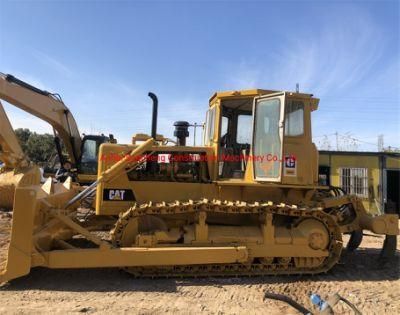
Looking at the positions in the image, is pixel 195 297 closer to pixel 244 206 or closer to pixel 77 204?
Result: pixel 244 206

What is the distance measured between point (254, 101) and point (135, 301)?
3771 millimetres

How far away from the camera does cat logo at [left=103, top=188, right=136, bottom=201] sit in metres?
6.70

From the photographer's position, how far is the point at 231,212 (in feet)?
20.9

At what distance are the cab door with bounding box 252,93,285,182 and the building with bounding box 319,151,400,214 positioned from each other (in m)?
13.5

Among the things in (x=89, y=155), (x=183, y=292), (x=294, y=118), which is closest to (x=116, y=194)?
(x=183, y=292)

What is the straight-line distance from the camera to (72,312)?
476 cm

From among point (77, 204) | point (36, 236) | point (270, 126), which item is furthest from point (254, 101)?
point (36, 236)

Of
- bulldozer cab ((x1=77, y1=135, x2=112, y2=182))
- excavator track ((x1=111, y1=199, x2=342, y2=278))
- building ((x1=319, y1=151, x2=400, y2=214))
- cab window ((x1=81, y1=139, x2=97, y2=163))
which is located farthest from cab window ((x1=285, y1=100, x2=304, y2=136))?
building ((x1=319, y1=151, x2=400, y2=214))

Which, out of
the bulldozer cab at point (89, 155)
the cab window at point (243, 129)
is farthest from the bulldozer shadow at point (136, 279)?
the bulldozer cab at point (89, 155)

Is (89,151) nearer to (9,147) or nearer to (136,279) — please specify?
(9,147)

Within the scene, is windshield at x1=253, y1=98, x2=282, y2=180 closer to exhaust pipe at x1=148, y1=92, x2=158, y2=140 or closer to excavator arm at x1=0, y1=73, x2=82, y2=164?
exhaust pipe at x1=148, y1=92, x2=158, y2=140

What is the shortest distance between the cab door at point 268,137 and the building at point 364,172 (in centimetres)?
1353

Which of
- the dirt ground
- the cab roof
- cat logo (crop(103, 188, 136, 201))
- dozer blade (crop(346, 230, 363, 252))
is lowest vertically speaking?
the dirt ground

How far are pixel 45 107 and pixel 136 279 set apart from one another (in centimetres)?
729
